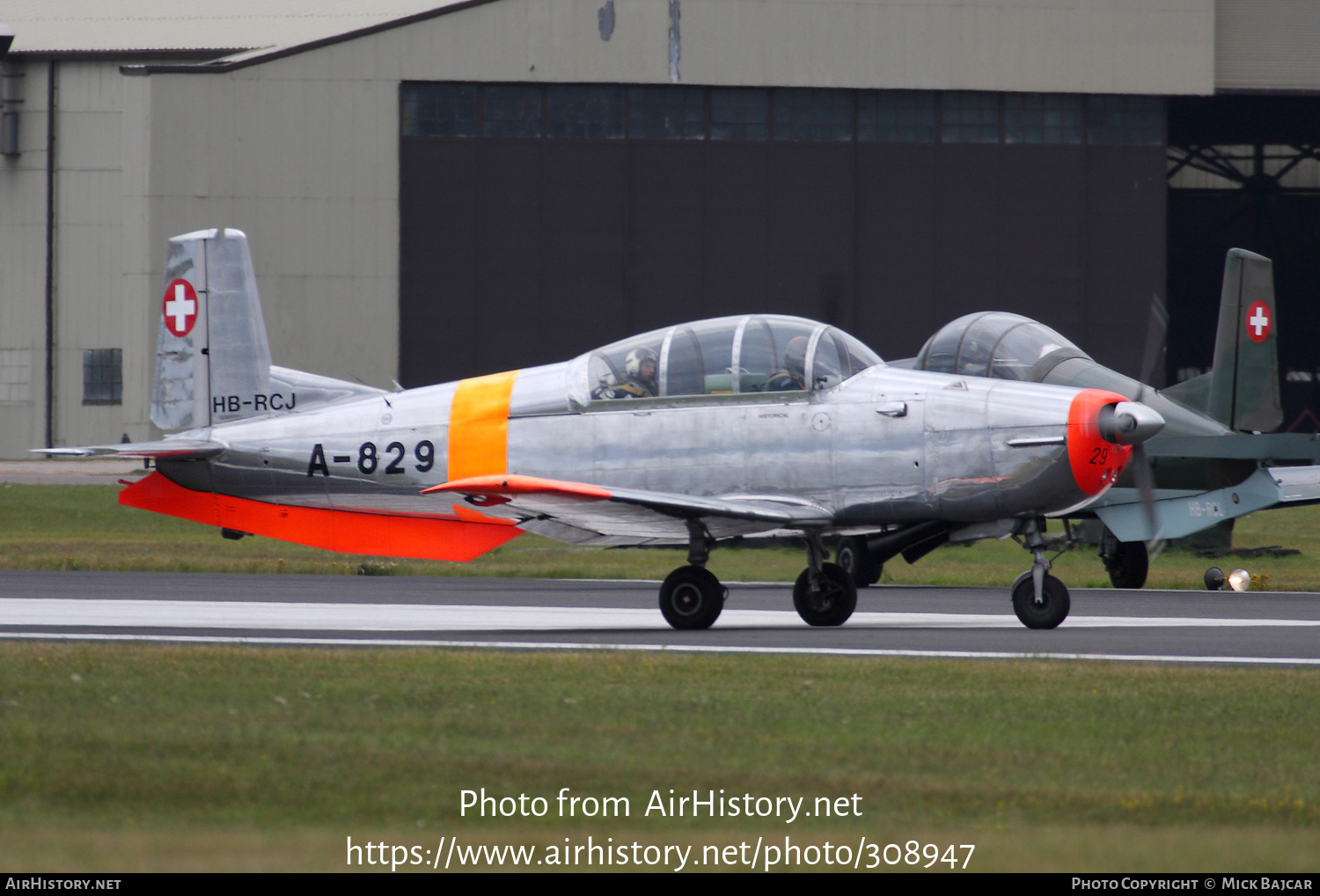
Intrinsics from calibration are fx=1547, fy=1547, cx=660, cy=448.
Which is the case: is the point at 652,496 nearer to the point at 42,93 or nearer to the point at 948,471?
the point at 948,471

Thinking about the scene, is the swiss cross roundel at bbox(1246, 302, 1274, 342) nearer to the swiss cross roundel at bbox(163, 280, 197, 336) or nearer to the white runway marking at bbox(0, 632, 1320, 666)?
the white runway marking at bbox(0, 632, 1320, 666)

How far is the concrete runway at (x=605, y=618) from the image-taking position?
11422 millimetres

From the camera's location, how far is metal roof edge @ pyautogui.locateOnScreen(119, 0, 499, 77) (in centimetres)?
3825

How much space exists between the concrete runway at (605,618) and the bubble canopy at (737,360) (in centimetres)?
203

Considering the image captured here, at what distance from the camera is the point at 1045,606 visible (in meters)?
12.6

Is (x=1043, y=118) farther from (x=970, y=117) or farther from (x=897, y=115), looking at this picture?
(x=897, y=115)

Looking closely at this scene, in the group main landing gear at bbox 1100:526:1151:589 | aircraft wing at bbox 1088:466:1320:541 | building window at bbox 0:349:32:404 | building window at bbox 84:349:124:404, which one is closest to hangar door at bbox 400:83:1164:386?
building window at bbox 84:349:124:404

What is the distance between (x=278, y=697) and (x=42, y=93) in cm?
4467

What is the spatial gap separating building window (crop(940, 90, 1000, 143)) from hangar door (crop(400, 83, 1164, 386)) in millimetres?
51

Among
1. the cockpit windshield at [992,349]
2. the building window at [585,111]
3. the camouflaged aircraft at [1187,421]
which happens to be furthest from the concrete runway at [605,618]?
the building window at [585,111]

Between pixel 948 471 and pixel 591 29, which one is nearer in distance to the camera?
pixel 948 471

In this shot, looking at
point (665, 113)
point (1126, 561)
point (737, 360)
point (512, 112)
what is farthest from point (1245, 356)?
point (512, 112)
